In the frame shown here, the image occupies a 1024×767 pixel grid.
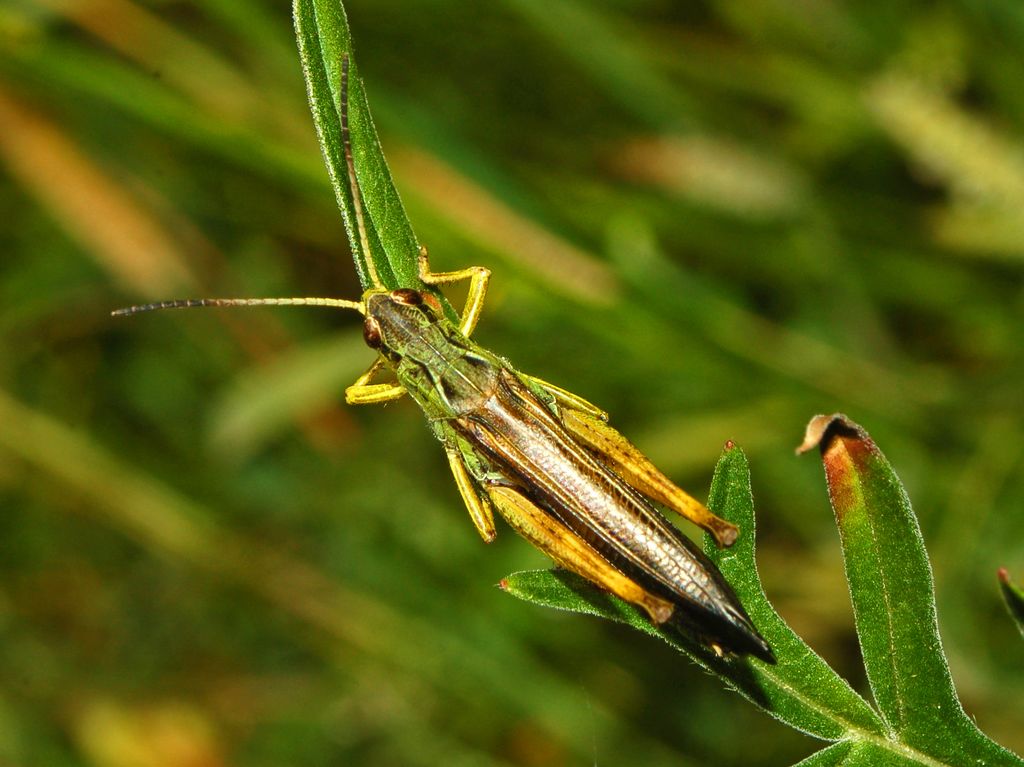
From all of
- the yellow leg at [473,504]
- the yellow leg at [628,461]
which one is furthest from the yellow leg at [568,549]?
Result: the yellow leg at [628,461]

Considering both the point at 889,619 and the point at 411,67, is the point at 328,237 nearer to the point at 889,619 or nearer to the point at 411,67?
the point at 411,67

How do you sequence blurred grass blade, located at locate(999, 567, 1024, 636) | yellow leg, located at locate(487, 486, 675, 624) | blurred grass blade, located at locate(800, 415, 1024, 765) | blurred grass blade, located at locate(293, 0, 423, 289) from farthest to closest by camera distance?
blurred grass blade, located at locate(293, 0, 423, 289)
yellow leg, located at locate(487, 486, 675, 624)
blurred grass blade, located at locate(800, 415, 1024, 765)
blurred grass blade, located at locate(999, 567, 1024, 636)

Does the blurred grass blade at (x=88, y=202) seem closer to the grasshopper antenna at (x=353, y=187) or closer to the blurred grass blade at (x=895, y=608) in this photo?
the grasshopper antenna at (x=353, y=187)

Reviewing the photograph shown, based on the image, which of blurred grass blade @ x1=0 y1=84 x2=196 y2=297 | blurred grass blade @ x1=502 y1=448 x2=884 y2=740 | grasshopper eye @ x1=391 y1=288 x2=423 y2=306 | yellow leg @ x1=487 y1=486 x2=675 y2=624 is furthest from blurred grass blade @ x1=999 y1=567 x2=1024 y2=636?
blurred grass blade @ x1=0 y1=84 x2=196 y2=297

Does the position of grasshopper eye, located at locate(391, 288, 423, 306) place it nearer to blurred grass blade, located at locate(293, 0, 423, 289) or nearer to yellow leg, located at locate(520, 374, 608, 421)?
blurred grass blade, located at locate(293, 0, 423, 289)

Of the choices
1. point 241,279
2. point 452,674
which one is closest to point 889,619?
point 452,674
